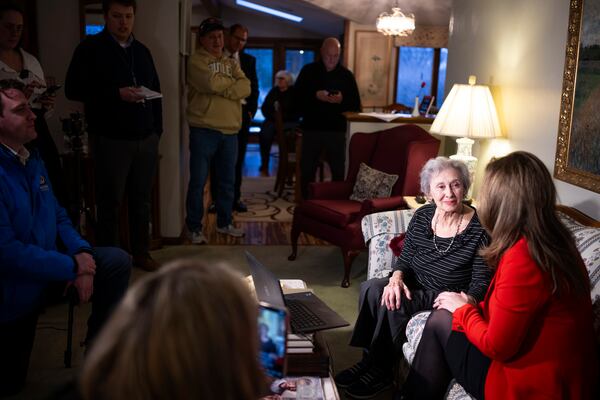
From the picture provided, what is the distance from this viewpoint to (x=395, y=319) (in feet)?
7.60

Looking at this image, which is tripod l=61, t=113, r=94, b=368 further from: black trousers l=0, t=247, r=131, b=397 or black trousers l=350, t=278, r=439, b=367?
black trousers l=350, t=278, r=439, b=367

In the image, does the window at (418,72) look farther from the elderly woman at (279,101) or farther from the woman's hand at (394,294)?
the woman's hand at (394,294)

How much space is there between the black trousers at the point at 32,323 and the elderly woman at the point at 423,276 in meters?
1.00

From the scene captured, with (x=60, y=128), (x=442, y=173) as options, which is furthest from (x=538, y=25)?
(x=60, y=128)

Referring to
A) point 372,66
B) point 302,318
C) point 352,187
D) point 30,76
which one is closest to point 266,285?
point 302,318

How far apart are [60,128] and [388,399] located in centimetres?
283

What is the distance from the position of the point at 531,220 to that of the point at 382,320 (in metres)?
0.88

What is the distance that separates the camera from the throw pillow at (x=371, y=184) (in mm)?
3914

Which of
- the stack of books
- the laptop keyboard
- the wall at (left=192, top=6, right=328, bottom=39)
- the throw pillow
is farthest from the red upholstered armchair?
the wall at (left=192, top=6, right=328, bottom=39)

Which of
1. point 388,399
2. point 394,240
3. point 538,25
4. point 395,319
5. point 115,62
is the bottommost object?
point 388,399

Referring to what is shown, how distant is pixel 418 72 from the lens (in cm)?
828

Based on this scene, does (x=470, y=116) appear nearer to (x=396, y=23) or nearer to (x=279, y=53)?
(x=396, y=23)

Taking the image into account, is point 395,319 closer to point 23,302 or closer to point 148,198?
point 23,302

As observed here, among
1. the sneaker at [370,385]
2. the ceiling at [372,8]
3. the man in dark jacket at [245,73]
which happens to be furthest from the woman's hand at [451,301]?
the ceiling at [372,8]
